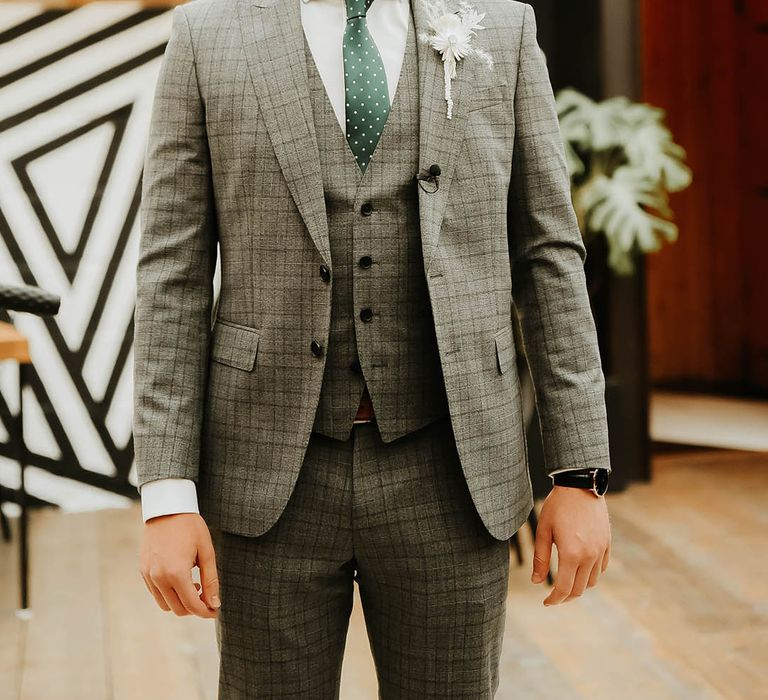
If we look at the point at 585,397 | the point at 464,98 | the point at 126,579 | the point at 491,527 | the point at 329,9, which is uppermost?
the point at 329,9

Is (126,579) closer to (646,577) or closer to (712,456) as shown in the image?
(646,577)

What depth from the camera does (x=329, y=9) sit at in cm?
124

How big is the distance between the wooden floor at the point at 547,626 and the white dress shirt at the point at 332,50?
1.54 meters

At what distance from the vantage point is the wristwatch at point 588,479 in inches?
48.9

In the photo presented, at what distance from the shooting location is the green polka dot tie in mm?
1182

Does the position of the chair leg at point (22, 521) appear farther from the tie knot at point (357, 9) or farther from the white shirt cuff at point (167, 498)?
the tie knot at point (357, 9)

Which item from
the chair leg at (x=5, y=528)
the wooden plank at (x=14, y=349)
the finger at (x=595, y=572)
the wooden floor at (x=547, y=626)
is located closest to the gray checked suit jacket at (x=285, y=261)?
the finger at (x=595, y=572)

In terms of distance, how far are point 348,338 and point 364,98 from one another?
0.87 ft

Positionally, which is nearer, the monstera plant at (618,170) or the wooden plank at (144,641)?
the wooden plank at (144,641)

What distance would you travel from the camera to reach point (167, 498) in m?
1.17

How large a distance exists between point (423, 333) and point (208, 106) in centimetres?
35

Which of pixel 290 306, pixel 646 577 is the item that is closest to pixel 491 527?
pixel 290 306

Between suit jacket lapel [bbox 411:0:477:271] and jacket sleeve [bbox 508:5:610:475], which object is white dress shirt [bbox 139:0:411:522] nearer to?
suit jacket lapel [bbox 411:0:477:271]

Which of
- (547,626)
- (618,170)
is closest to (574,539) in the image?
(547,626)
